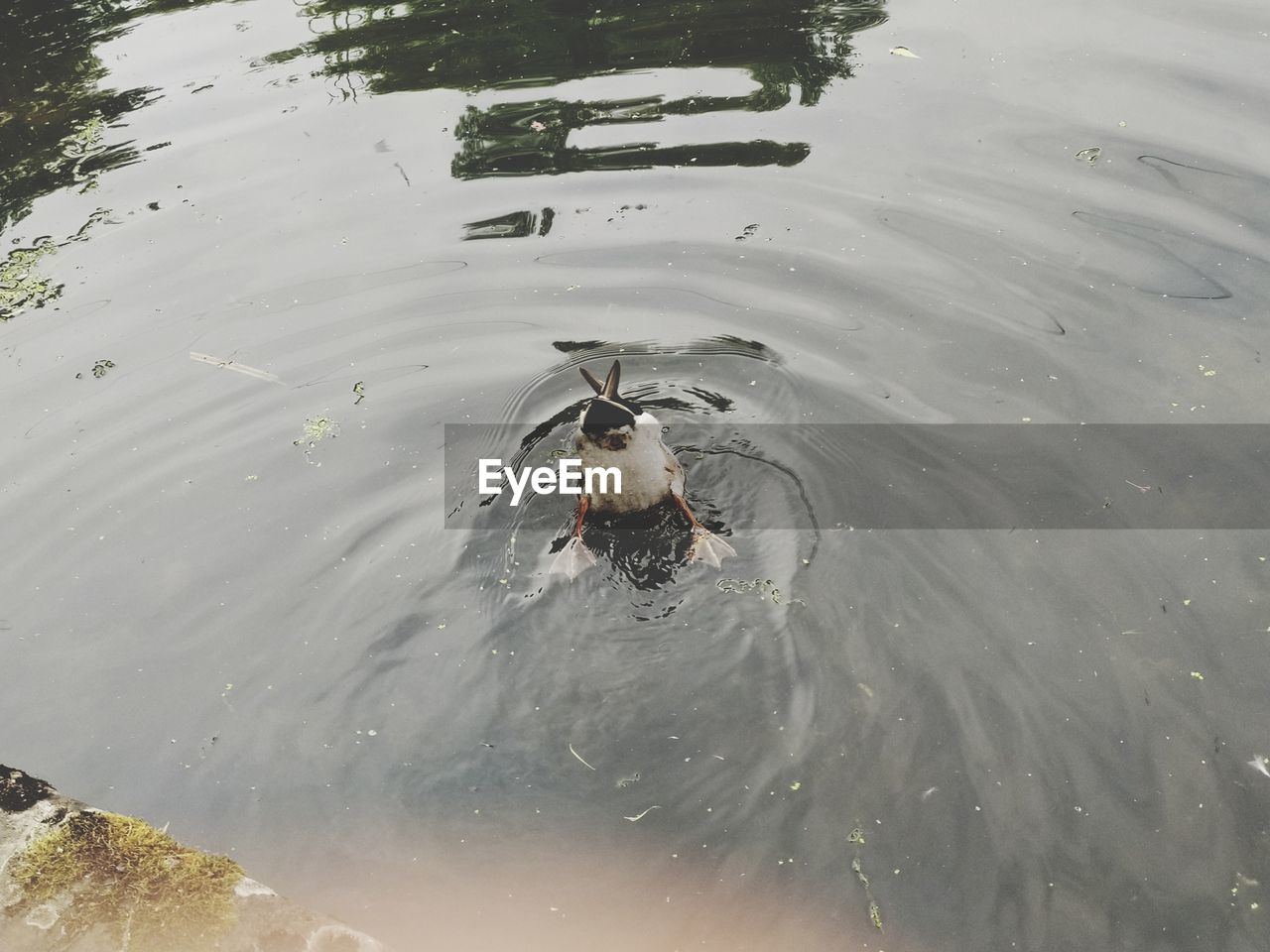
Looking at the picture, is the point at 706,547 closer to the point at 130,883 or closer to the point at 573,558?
the point at 573,558

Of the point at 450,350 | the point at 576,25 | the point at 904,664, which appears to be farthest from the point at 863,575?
the point at 576,25

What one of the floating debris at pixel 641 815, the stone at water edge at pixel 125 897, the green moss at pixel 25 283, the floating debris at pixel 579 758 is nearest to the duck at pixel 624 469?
the floating debris at pixel 579 758

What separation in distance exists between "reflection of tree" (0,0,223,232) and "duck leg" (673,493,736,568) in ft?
21.2

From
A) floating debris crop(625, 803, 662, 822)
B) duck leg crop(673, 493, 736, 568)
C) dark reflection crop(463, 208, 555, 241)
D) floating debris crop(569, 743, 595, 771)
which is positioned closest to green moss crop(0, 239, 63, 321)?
dark reflection crop(463, 208, 555, 241)

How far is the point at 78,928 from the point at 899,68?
27.5ft

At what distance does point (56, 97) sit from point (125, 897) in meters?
8.94

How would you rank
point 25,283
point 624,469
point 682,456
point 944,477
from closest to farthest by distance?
point 624,469 → point 944,477 → point 682,456 → point 25,283

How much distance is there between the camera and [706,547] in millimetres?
5105

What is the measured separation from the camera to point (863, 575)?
4875mm

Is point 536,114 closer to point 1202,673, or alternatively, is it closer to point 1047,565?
point 1047,565

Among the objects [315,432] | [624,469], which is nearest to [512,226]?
[315,432]

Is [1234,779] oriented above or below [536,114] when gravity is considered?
below

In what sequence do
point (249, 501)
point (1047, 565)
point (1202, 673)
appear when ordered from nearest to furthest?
point (1202, 673)
point (1047, 565)
point (249, 501)

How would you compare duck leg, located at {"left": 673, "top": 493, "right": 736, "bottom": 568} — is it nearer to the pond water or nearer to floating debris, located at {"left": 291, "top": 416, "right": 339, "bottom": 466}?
the pond water
